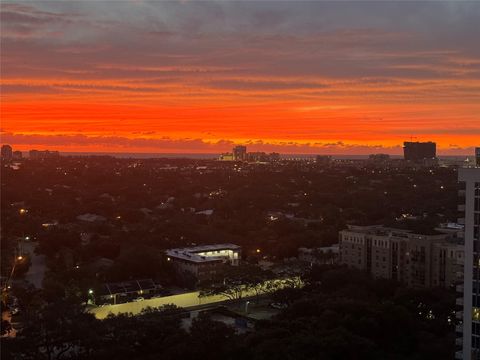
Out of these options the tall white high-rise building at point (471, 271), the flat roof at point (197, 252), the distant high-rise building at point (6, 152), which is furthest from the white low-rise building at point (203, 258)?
the distant high-rise building at point (6, 152)

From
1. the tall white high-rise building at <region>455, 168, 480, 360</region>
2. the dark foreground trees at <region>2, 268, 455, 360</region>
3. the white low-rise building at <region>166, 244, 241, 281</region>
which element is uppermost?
the tall white high-rise building at <region>455, 168, 480, 360</region>

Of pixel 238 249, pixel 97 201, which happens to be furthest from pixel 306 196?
pixel 238 249

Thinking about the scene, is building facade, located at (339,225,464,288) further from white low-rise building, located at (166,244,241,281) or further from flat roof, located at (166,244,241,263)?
flat roof, located at (166,244,241,263)

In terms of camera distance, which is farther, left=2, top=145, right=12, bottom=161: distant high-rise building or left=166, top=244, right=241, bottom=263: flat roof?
left=2, top=145, right=12, bottom=161: distant high-rise building

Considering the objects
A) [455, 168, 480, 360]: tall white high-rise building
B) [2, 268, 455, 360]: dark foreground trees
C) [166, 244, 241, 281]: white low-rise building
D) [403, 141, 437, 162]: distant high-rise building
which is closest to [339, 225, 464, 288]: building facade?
[166, 244, 241, 281]: white low-rise building

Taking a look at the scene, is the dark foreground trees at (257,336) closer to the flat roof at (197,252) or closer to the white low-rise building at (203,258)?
the white low-rise building at (203,258)

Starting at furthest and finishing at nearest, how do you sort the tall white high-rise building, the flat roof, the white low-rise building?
the flat roof < the white low-rise building < the tall white high-rise building

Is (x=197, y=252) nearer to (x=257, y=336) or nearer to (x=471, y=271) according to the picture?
(x=257, y=336)

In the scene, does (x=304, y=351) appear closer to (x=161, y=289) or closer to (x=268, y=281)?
(x=268, y=281)
